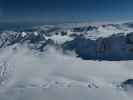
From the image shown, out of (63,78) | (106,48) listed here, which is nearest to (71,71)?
(63,78)

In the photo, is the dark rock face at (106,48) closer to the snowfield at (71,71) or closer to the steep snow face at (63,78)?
the snowfield at (71,71)

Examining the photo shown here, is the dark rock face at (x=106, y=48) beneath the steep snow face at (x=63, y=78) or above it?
above

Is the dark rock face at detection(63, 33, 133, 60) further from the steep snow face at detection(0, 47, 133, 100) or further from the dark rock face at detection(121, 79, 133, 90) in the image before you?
the dark rock face at detection(121, 79, 133, 90)

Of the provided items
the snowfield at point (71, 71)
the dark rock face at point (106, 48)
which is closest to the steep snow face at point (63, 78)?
the snowfield at point (71, 71)

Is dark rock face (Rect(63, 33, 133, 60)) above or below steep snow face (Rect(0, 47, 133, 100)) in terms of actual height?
above

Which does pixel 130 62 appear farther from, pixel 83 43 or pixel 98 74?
pixel 83 43

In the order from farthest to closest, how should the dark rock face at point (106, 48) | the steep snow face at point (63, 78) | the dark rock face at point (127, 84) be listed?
1. the dark rock face at point (106, 48)
2. the dark rock face at point (127, 84)
3. the steep snow face at point (63, 78)

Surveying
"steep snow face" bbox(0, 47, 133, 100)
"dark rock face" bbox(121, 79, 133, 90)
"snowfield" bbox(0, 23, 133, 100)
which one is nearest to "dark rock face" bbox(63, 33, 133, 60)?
"snowfield" bbox(0, 23, 133, 100)

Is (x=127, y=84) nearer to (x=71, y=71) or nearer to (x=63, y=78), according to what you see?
(x=63, y=78)

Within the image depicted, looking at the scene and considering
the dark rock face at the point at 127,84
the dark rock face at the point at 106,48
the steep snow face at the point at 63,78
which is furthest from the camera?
the dark rock face at the point at 106,48
